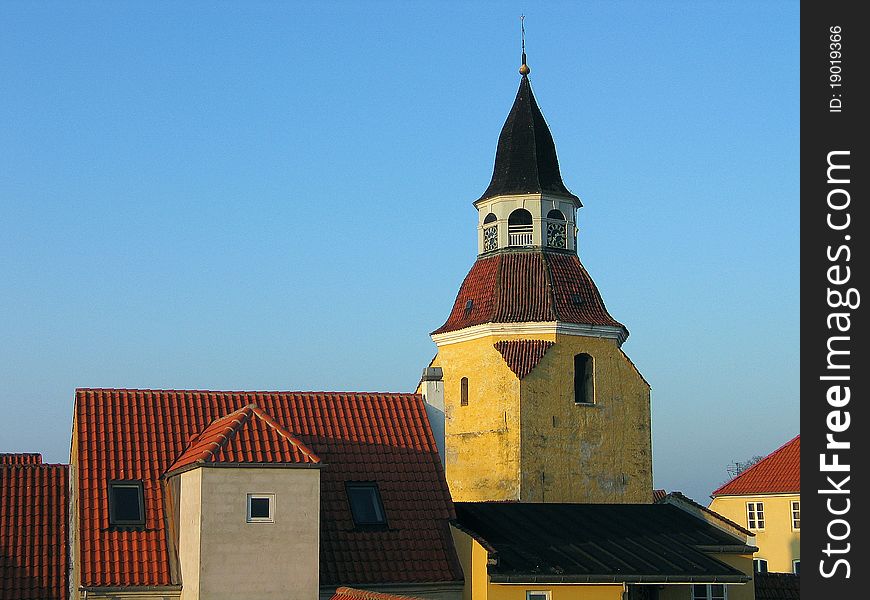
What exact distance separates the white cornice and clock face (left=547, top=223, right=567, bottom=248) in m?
3.69

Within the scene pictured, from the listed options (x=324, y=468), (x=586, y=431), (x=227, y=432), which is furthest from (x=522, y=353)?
(x=227, y=432)

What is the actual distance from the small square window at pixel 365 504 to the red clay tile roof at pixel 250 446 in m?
3.84

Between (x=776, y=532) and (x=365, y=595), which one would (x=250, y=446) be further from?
(x=776, y=532)

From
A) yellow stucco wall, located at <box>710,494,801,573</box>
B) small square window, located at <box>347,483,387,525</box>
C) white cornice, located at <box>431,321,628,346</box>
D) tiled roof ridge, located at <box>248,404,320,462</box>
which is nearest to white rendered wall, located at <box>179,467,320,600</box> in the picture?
tiled roof ridge, located at <box>248,404,320,462</box>

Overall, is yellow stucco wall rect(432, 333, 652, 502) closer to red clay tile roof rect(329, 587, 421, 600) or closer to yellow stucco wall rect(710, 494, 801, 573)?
yellow stucco wall rect(710, 494, 801, 573)

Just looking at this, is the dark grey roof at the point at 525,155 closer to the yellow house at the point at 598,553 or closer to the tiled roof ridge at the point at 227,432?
the yellow house at the point at 598,553

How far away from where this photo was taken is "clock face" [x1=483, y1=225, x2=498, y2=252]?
5150cm

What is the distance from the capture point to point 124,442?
105 ft

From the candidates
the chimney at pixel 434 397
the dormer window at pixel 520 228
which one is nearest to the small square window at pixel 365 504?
the chimney at pixel 434 397

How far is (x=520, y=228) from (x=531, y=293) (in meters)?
2.87

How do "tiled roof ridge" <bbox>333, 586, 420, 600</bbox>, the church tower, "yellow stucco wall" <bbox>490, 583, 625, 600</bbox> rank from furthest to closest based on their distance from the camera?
1. the church tower
2. "yellow stucco wall" <bbox>490, 583, 625, 600</bbox>
3. "tiled roof ridge" <bbox>333, 586, 420, 600</bbox>
